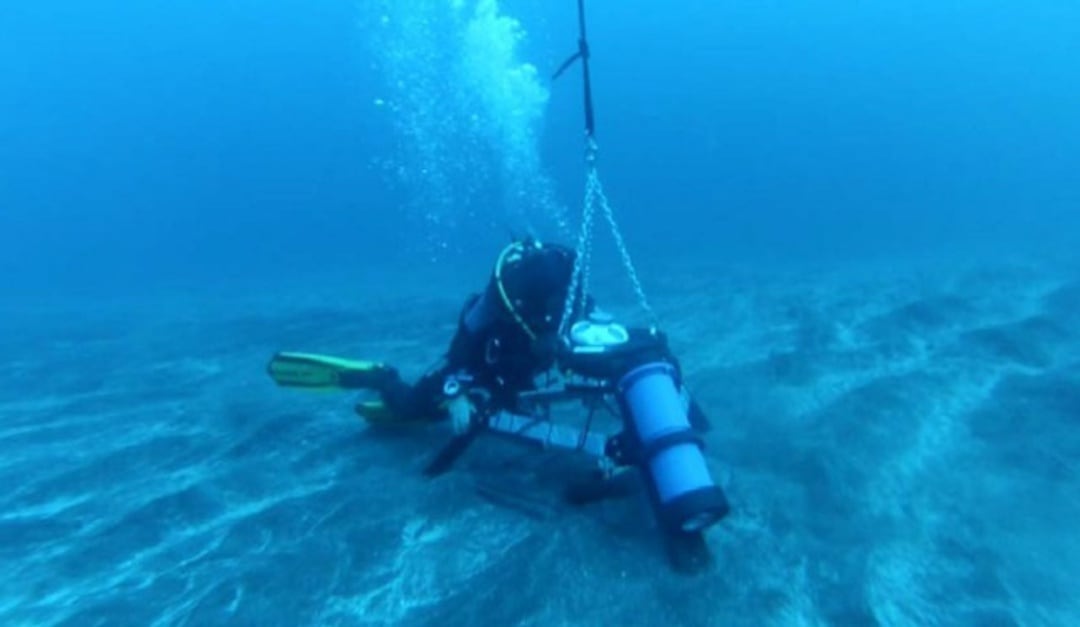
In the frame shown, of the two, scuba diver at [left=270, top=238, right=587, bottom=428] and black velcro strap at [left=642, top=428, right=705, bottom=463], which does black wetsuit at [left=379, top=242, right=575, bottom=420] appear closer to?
scuba diver at [left=270, top=238, right=587, bottom=428]

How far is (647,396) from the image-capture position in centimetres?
468

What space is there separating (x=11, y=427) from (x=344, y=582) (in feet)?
18.9

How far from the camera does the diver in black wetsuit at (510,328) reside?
5.23 meters

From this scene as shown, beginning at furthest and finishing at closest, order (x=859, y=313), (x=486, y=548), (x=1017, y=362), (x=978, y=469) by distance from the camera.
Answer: (x=859, y=313) < (x=1017, y=362) < (x=978, y=469) < (x=486, y=548)

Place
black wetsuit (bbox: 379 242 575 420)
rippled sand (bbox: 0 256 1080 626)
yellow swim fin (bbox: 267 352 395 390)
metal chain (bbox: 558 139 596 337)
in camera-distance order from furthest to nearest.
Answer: yellow swim fin (bbox: 267 352 395 390) < black wetsuit (bbox: 379 242 575 420) < metal chain (bbox: 558 139 596 337) < rippled sand (bbox: 0 256 1080 626)

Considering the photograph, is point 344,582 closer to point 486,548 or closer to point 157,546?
point 486,548

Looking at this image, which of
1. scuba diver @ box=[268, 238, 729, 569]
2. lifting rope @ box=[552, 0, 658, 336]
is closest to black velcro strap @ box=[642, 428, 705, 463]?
scuba diver @ box=[268, 238, 729, 569]

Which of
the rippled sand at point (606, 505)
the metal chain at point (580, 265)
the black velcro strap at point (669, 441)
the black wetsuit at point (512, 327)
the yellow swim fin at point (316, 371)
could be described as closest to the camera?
the rippled sand at point (606, 505)

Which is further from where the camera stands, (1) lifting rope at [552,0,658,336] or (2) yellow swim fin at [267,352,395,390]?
(2) yellow swim fin at [267,352,395,390]

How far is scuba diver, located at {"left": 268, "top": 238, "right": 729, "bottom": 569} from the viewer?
4445mm

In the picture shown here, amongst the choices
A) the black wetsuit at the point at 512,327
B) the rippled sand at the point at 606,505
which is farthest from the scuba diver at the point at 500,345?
the rippled sand at the point at 606,505

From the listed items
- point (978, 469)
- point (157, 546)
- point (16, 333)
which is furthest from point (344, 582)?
point (16, 333)

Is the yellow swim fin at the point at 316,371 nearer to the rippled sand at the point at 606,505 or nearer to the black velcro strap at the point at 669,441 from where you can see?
the rippled sand at the point at 606,505

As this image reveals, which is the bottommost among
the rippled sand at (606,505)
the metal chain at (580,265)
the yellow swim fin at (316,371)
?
the rippled sand at (606,505)
